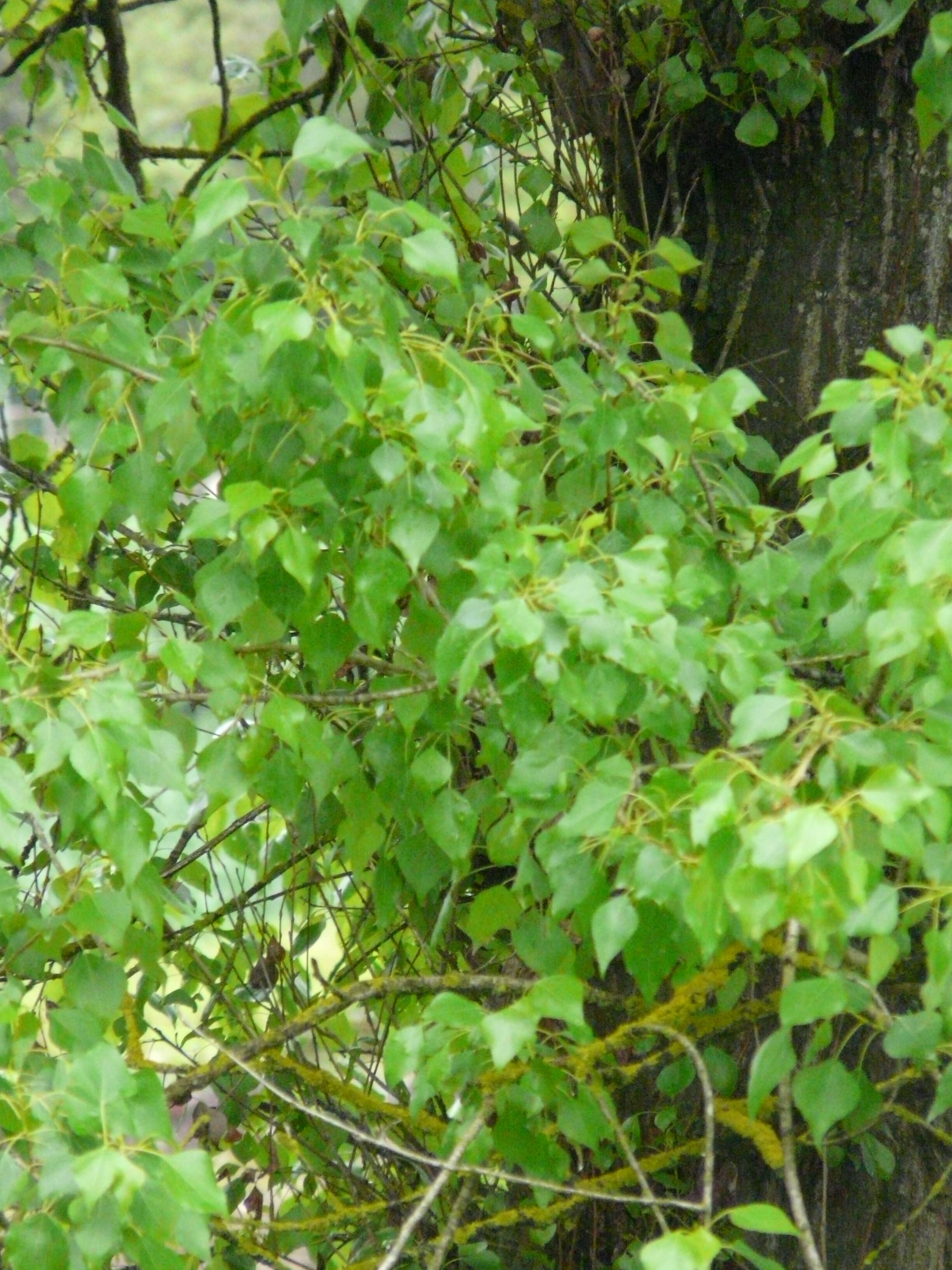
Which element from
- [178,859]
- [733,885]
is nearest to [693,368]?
[733,885]

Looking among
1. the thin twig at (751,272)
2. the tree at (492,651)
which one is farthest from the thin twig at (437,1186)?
the thin twig at (751,272)

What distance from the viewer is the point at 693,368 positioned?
1.57 meters

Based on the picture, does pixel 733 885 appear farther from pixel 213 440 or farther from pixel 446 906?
pixel 446 906

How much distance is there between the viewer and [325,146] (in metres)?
1.03

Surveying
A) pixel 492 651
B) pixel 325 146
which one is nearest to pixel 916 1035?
pixel 492 651

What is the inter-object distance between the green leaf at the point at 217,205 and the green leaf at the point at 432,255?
0.13 m

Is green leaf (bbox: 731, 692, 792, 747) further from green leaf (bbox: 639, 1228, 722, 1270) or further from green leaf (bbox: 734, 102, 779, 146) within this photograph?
green leaf (bbox: 734, 102, 779, 146)

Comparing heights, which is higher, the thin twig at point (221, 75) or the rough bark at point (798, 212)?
the thin twig at point (221, 75)

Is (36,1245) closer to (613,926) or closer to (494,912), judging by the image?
(613,926)

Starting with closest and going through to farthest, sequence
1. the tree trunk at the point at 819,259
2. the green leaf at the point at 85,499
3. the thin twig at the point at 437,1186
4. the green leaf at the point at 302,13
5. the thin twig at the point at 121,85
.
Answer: the thin twig at the point at 437,1186 → the green leaf at the point at 85,499 → the green leaf at the point at 302,13 → the tree trunk at the point at 819,259 → the thin twig at the point at 121,85

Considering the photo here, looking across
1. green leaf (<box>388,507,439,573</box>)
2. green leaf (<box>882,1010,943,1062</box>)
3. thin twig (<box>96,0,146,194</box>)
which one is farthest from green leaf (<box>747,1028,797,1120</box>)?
thin twig (<box>96,0,146,194</box>)

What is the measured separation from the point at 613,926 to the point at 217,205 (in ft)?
2.09

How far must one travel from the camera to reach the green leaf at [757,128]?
1.79m

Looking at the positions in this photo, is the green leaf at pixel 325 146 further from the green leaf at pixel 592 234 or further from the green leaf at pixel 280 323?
the green leaf at pixel 592 234
